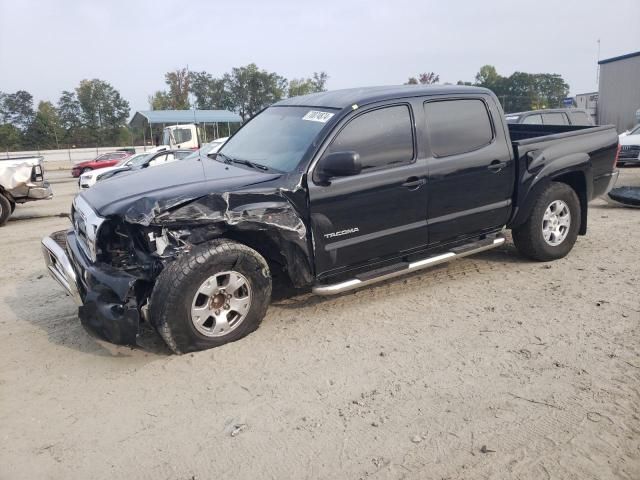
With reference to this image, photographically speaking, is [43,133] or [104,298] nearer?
[104,298]

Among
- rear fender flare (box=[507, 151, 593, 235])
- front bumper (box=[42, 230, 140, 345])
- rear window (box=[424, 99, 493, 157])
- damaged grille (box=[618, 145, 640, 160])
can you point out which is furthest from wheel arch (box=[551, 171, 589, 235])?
damaged grille (box=[618, 145, 640, 160])

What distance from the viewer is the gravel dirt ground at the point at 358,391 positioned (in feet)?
8.74

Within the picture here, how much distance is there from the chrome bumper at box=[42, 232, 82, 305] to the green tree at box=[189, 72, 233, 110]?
53.8 metres

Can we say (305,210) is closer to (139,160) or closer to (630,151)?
(139,160)

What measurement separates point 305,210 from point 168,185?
1050 mm

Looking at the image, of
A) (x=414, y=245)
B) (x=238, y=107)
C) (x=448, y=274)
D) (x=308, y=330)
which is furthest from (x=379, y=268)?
(x=238, y=107)

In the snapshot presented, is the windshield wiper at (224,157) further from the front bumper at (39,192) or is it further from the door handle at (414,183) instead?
the front bumper at (39,192)

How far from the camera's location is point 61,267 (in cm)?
412

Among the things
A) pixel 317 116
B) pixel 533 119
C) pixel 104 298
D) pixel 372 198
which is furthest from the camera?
pixel 533 119

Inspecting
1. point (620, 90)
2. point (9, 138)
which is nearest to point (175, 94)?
point (9, 138)

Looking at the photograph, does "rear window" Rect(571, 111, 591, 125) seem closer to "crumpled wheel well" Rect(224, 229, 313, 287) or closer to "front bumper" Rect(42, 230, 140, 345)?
"crumpled wheel well" Rect(224, 229, 313, 287)

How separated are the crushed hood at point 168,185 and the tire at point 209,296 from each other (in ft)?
1.30

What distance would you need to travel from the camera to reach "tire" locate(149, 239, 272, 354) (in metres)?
3.58

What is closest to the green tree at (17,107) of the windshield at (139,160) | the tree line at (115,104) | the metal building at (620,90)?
the tree line at (115,104)
